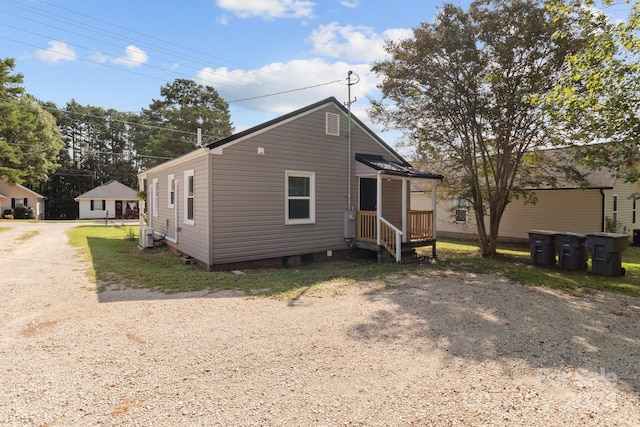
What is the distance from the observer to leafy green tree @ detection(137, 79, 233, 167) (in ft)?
114

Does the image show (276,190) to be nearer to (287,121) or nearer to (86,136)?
(287,121)

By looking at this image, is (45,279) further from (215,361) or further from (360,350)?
(360,350)

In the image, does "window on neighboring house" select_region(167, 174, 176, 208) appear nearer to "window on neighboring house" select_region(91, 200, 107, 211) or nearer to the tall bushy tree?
the tall bushy tree

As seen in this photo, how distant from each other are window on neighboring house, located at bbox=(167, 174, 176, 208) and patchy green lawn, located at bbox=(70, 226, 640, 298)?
1.87 meters

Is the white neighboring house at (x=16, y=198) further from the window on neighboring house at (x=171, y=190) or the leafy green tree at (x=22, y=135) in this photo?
the window on neighboring house at (x=171, y=190)

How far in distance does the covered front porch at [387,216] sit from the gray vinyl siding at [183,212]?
4.59 metres

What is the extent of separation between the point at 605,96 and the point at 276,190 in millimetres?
7891

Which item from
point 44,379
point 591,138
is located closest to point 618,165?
point 591,138

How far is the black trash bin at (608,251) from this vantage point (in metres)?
8.28

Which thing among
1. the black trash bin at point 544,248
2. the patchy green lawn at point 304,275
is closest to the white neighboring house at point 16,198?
the patchy green lawn at point 304,275

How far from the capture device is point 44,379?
3.22 meters

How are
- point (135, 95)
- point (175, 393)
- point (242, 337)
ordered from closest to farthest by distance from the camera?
1. point (175, 393)
2. point (242, 337)
3. point (135, 95)

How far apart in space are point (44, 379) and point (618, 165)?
33.5 ft

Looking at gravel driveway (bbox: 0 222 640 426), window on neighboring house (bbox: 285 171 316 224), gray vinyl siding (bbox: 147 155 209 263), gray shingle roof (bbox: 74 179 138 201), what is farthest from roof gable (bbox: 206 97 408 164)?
gray shingle roof (bbox: 74 179 138 201)
